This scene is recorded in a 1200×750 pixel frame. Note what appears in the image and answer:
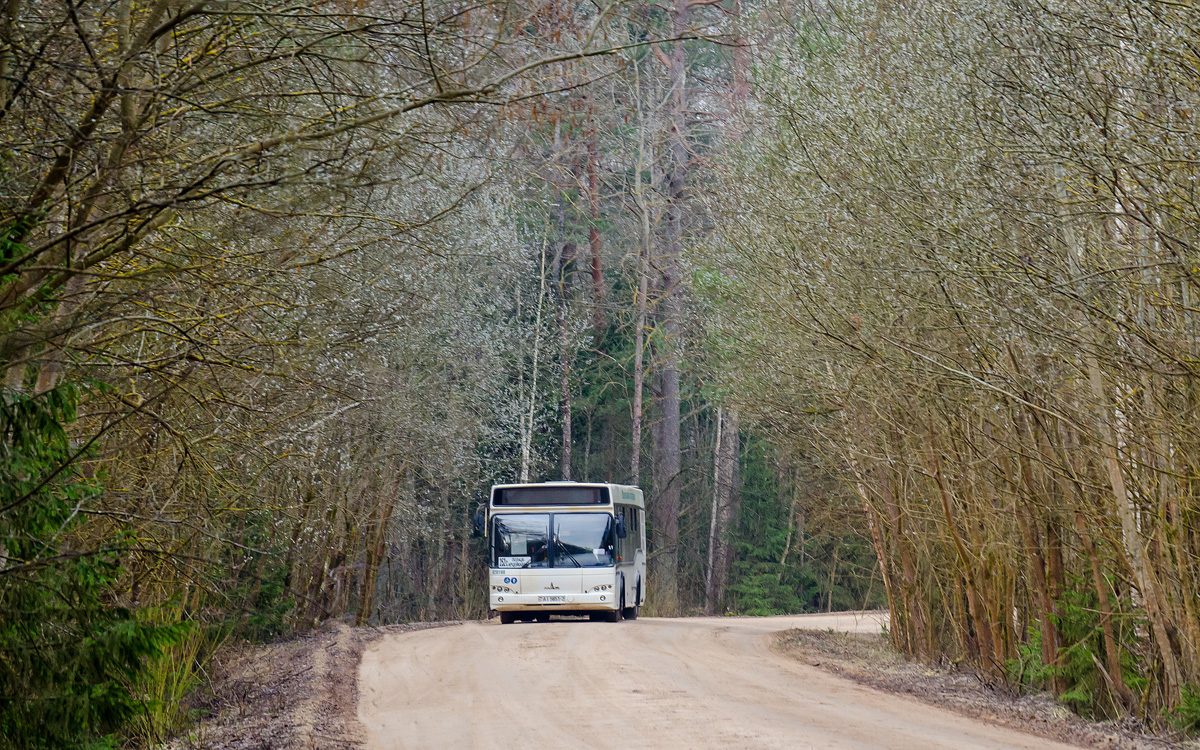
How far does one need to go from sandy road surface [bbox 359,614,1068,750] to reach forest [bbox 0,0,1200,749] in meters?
1.77

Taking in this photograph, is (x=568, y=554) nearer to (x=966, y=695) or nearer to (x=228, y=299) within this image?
(x=966, y=695)

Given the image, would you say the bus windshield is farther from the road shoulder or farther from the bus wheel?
the road shoulder

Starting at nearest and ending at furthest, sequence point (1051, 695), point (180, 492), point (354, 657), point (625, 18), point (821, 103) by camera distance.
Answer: point (625, 18)
point (180, 492)
point (1051, 695)
point (821, 103)
point (354, 657)

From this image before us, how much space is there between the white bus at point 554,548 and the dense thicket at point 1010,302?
25.6 feet

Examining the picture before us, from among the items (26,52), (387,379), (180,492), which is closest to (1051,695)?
(180,492)

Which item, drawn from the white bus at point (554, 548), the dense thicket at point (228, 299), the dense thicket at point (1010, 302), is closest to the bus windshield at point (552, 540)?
the white bus at point (554, 548)

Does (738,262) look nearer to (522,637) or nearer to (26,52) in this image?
(522,637)

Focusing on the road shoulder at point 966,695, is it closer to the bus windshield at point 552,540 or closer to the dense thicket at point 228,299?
the dense thicket at point 228,299

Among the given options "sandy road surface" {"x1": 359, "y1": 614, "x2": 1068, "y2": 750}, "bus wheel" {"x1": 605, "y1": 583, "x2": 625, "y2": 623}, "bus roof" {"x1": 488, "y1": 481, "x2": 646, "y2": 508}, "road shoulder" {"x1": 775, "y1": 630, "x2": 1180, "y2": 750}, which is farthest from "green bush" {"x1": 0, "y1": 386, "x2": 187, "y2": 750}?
"bus wheel" {"x1": 605, "y1": 583, "x2": 625, "y2": 623}

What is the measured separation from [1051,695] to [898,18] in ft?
21.9

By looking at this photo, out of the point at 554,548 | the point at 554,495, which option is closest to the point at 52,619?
the point at 554,548

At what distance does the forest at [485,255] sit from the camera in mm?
5051

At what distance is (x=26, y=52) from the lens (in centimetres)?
446

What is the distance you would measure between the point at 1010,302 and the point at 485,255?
17.3 m
